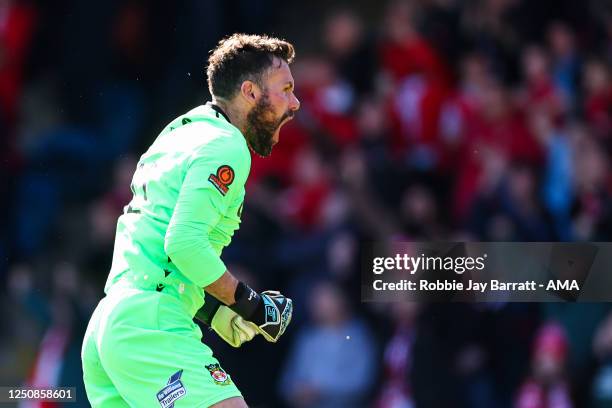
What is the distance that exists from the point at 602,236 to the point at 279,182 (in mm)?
2472

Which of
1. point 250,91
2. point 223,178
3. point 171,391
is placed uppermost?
point 250,91

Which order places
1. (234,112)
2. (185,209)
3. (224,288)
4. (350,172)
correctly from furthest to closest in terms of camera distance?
(350,172) < (234,112) < (224,288) < (185,209)

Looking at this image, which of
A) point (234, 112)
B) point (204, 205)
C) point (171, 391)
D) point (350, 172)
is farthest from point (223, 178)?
point (350, 172)

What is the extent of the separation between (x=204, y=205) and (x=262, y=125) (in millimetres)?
652

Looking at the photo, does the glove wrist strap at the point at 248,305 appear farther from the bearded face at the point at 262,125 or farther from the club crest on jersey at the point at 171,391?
the bearded face at the point at 262,125

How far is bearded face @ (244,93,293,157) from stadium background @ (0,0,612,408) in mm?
3951

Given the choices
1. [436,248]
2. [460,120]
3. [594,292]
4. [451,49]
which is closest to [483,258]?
[436,248]

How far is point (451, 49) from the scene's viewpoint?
9.36 metres

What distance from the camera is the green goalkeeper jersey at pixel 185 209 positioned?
4078 mm

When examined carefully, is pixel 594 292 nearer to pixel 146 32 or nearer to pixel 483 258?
pixel 483 258

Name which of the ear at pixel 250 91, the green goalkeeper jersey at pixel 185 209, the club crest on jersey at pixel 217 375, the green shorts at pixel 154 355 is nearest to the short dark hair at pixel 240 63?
the ear at pixel 250 91

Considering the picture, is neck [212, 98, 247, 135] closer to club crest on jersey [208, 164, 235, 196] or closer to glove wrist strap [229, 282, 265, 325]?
club crest on jersey [208, 164, 235, 196]

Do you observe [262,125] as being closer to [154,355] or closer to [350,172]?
[154,355]

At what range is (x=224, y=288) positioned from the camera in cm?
421
